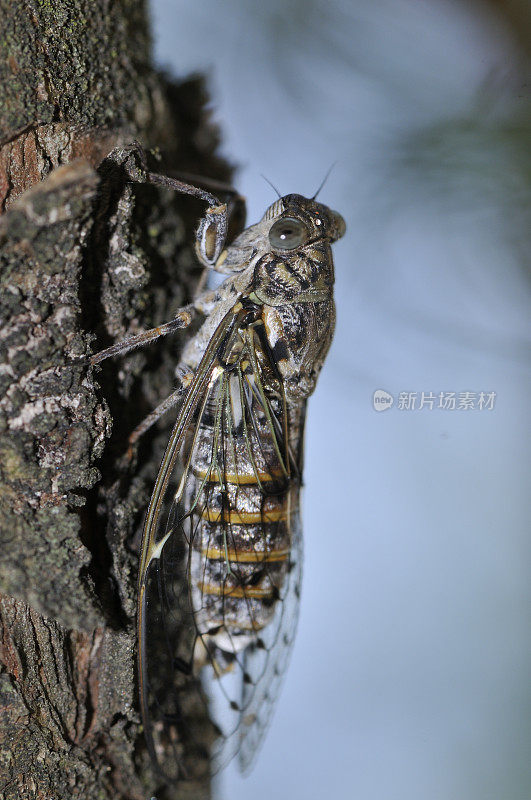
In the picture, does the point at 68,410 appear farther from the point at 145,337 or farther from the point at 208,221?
the point at 208,221

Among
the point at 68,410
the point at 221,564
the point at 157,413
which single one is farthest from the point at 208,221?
the point at 221,564

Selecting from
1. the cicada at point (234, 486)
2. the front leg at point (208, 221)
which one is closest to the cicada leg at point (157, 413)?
the cicada at point (234, 486)

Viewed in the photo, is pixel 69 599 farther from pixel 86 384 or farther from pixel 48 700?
pixel 86 384

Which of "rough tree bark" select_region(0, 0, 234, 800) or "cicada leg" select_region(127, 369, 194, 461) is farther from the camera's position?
"cicada leg" select_region(127, 369, 194, 461)

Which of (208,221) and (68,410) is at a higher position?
(208,221)

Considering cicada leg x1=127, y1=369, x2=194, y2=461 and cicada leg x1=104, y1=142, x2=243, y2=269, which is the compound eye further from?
cicada leg x1=127, y1=369, x2=194, y2=461

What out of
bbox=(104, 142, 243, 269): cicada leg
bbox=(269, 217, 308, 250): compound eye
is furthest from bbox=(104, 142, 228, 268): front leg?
bbox=(269, 217, 308, 250): compound eye

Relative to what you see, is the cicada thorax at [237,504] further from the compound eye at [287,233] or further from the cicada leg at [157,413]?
the compound eye at [287,233]
